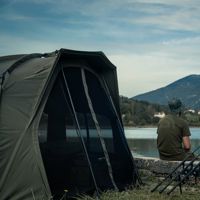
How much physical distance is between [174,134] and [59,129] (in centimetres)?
217

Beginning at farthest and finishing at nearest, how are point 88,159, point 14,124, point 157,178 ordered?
point 157,178
point 88,159
point 14,124

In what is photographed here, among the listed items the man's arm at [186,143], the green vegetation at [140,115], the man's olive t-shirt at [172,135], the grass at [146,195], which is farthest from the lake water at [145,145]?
the green vegetation at [140,115]

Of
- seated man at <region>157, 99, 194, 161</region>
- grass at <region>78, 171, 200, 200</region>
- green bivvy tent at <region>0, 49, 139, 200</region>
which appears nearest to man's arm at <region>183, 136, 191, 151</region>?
seated man at <region>157, 99, 194, 161</region>

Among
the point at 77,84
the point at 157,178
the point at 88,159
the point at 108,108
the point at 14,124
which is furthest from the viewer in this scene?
the point at 157,178

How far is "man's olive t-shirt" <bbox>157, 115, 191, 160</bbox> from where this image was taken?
340 inches

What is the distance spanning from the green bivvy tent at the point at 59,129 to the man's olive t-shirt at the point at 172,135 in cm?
73

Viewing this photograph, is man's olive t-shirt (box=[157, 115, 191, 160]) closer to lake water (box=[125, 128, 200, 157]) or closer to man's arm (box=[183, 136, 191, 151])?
man's arm (box=[183, 136, 191, 151])

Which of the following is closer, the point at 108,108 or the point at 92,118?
the point at 92,118

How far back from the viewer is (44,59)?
304 inches

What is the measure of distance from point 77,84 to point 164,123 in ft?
6.27

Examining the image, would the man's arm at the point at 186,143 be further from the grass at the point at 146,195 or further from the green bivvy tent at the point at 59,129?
the green bivvy tent at the point at 59,129

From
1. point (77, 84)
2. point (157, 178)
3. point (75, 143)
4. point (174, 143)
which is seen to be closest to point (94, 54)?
point (77, 84)

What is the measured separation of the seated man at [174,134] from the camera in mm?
8609

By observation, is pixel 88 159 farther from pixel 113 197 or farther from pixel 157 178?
pixel 157 178
